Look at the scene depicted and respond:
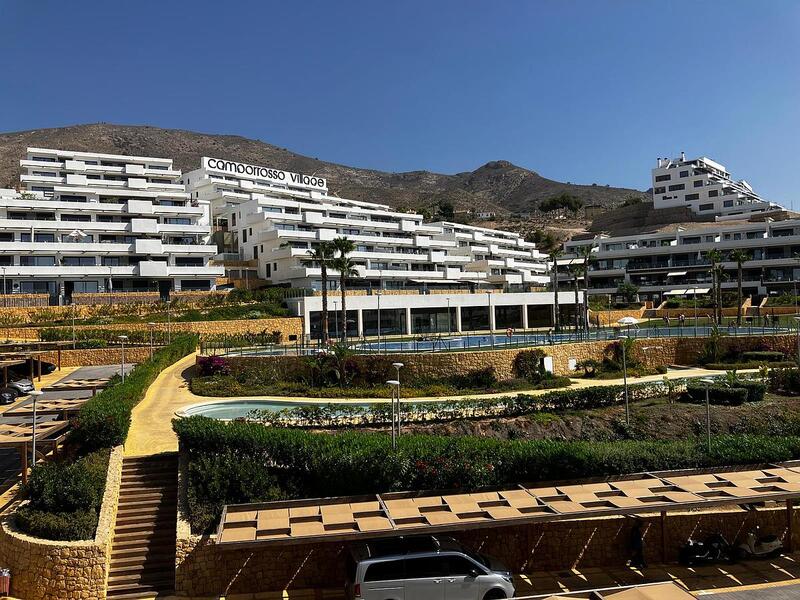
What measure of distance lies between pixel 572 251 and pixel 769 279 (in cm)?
3326

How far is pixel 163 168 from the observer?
87250 mm

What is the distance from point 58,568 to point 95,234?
194 feet

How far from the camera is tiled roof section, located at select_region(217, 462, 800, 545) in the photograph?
50.6 ft

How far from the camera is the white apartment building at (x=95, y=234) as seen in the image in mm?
62938

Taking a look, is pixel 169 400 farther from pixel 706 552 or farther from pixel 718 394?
pixel 718 394

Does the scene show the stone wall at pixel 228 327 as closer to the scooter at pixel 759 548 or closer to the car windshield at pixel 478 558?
the car windshield at pixel 478 558

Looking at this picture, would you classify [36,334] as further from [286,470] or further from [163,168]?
[163,168]

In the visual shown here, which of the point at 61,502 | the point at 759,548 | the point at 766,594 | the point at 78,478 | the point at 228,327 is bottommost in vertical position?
the point at 766,594

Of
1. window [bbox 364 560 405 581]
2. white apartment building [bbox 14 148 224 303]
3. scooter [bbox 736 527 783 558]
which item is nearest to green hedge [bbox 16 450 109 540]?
window [bbox 364 560 405 581]

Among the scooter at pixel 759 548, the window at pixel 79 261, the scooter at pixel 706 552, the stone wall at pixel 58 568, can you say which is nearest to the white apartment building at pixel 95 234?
the window at pixel 79 261

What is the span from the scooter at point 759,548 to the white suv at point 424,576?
784 cm

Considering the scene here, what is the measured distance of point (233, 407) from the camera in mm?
32688

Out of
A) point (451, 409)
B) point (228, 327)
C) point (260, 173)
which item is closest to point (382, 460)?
point (451, 409)

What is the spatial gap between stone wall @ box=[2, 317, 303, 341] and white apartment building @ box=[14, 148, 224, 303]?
1204cm
